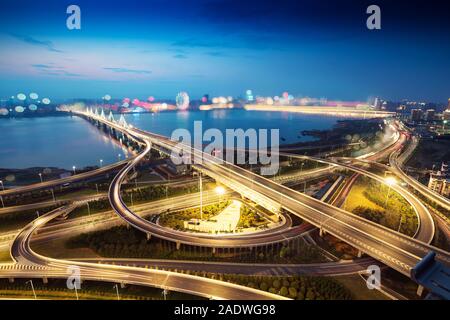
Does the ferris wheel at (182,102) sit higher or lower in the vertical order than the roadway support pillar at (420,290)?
higher

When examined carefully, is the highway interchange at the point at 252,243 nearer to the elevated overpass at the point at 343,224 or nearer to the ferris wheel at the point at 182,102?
the elevated overpass at the point at 343,224

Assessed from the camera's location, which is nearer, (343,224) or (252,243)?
(252,243)

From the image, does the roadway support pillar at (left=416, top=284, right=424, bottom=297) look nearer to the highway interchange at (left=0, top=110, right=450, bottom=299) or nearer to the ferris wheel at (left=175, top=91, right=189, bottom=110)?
the highway interchange at (left=0, top=110, right=450, bottom=299)

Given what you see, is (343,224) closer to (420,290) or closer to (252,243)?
(420,290)


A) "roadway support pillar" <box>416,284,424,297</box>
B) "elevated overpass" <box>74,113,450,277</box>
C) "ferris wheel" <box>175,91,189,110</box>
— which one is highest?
"ferris wheel" <box>175,91,189,110</box>

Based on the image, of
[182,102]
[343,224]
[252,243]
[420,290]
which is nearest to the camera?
[420,290]

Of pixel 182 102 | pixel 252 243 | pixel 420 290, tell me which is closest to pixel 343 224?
pixel 420 290

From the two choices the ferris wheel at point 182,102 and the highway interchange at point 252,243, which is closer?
the highway interchange at point 252,243

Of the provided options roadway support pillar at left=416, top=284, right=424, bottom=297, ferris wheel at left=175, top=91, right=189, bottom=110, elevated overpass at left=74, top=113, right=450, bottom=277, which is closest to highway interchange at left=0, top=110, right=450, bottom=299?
elevated overpass at left=74, top=113, right=450, bottom=277

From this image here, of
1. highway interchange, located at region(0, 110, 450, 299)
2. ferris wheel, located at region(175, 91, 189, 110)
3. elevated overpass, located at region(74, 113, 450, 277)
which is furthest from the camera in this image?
ferris wheel, located at region(175, 91, 189, 110)

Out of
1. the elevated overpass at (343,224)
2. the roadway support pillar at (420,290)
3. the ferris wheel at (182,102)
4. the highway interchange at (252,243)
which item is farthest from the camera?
the ferris wheel at (182,102)

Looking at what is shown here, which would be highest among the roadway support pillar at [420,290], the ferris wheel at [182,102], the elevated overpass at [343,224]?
the ferris wheel at [182,102]

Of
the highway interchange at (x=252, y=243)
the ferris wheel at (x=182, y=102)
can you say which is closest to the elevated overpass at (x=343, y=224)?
the highway interchange at (x=252, y=243)
